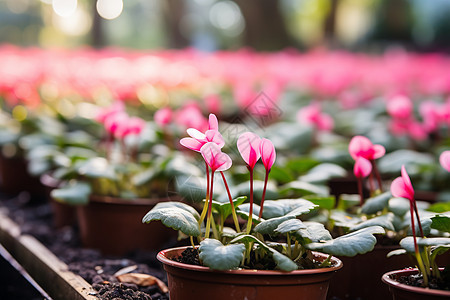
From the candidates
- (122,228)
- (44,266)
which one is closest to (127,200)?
(122,228)

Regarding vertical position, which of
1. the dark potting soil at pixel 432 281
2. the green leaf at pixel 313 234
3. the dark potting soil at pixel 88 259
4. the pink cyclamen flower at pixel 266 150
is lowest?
the dark potting soil at pixel 88 259

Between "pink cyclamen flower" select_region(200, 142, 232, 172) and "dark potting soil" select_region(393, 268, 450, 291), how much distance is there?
22.7 inches

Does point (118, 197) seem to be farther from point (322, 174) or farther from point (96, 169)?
point (322, 174)

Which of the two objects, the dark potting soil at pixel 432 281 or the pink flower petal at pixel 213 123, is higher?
the pink flower petal at pixel 213 123

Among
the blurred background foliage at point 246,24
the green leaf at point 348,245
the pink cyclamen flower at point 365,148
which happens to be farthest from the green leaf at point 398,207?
the blurred background foliage at point 246,24

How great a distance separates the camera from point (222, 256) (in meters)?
1.74

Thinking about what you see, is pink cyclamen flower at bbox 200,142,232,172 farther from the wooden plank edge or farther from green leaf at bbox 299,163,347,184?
green leaf at bbox 299,163,347,184

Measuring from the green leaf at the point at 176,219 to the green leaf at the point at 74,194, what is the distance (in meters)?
1.02

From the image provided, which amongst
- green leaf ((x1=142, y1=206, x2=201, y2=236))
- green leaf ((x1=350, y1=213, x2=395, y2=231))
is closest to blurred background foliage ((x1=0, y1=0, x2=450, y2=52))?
green leaf ((x1=350, y1=213, x2=395, y2=231))

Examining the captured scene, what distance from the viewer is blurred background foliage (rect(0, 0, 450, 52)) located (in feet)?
44.5

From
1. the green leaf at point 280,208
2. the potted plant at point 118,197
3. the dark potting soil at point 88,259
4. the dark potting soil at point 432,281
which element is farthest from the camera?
the potted plant at point 118,197

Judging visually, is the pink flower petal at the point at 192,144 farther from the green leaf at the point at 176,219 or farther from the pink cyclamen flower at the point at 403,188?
the pink cyclamen flower at the point at 403,188

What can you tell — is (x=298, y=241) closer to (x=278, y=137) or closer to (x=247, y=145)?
(x=247, y=145)

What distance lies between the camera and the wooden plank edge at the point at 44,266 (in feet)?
7.86
